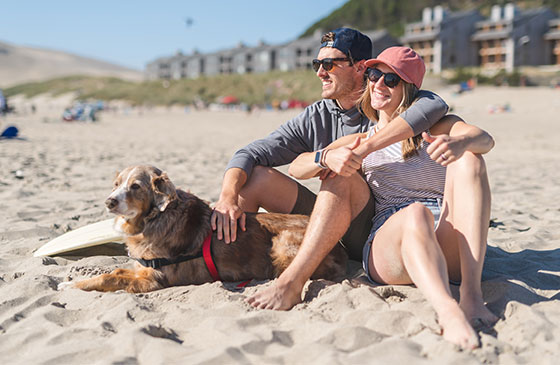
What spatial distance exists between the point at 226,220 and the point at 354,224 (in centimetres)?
91

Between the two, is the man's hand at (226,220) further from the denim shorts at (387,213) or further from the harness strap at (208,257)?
the denim shorts at (387,213)

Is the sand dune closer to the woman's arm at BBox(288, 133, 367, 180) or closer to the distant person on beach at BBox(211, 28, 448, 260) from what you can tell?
the distant person on beach at BBox(211, 28, 448, 260)

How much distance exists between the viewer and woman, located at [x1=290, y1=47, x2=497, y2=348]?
2.66m

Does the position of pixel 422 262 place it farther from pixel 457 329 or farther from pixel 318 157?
pixel 318 157

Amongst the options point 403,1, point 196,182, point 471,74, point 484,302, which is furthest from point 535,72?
point 403,1

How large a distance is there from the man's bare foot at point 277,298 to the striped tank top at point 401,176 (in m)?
0.89

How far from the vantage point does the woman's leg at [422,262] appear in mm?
2479

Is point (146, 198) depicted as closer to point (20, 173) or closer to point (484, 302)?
point (484, 302)

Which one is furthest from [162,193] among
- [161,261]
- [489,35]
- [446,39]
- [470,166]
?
[489,35]

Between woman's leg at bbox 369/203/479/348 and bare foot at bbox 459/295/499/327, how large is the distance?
22cm

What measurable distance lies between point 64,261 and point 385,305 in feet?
8.42

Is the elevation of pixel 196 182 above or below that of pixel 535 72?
below

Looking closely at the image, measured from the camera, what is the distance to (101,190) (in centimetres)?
707

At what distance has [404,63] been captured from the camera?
128 inches
